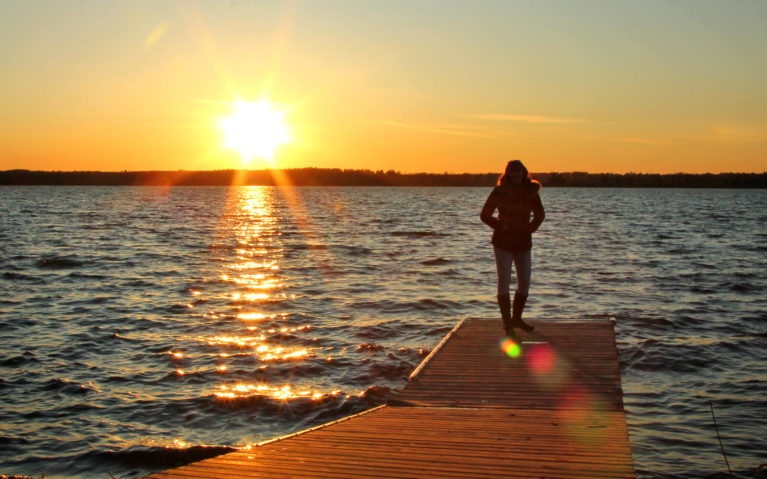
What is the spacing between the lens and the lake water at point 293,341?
8.41 m

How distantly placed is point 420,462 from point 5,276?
65.6ft

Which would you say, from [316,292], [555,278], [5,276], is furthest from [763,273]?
[5,276]

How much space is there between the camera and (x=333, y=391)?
1013 centimetres

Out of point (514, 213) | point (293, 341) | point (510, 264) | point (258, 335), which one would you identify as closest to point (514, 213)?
point (514, 213)

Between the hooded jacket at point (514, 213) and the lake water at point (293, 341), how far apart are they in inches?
101

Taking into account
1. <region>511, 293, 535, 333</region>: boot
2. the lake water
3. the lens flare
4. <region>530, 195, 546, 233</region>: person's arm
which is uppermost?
<region>530, 195, 546, 233</region>: person's arm

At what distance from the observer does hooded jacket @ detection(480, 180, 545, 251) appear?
9289mm

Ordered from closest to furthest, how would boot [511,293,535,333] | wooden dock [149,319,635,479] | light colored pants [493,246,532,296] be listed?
wooden dock [149,319,635,479], light colored pants [493,246,532,296], boot [511,293,535,333]

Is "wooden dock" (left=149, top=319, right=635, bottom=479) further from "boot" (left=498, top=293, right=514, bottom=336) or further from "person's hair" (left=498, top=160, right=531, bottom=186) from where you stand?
"person's hair" (left=498, top=160, right=531, bottom=186)

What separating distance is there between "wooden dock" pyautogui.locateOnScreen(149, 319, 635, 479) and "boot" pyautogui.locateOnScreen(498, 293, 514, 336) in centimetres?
67

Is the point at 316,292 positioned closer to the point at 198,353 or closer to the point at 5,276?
the point at 198,353

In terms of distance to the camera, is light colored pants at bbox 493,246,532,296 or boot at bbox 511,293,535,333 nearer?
light colored pants at bbox 493,246,532,296

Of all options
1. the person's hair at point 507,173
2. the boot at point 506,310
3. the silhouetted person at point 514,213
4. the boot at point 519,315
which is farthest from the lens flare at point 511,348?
the person's hair at point 507,173

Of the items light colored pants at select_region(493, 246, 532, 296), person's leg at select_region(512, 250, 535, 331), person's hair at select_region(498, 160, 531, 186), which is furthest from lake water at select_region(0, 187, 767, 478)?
person's hair at select_region(498, 160, 531, 186)
